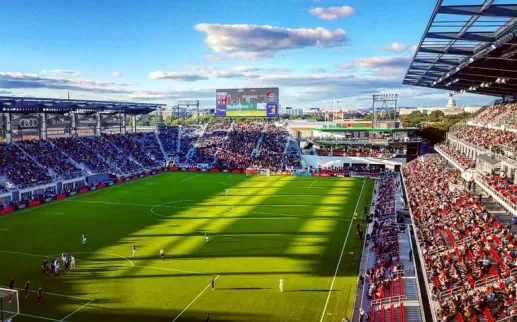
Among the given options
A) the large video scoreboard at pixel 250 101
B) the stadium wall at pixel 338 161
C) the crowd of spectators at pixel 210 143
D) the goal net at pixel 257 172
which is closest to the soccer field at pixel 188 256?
the goal net at pixel 257 172

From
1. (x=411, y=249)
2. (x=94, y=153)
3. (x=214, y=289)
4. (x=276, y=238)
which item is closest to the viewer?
(x=214, y=289)

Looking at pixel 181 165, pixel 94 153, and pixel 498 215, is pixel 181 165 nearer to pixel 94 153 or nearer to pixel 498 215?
pixel 94 153

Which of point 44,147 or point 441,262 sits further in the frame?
point 44,147

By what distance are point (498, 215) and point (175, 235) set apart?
2138 cm

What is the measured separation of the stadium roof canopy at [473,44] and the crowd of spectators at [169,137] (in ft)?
160

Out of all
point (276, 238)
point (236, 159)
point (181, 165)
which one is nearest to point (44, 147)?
point (181, 165)

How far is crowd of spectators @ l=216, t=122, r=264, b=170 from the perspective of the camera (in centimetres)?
7500

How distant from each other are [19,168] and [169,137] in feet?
126

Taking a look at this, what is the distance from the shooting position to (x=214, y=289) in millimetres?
22453

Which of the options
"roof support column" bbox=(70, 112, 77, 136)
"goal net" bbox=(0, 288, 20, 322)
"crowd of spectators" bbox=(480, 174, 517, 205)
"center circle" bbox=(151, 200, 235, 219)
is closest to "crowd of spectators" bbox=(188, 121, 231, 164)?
"roof support column" bbox=(70, 112, 77, 136)

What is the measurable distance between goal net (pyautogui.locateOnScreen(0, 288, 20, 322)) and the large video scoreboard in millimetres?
67286

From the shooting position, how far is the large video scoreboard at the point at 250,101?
83.3m

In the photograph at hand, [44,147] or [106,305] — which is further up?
[44,147]

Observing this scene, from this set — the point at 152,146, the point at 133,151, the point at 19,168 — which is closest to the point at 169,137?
the point at 152,146
